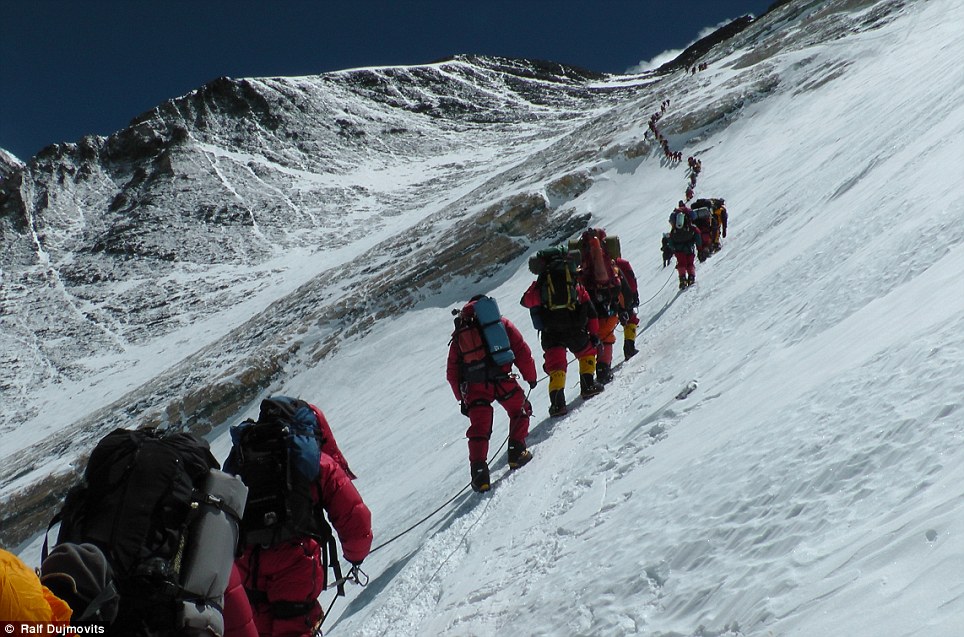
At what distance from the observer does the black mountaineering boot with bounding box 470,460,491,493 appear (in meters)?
6.46

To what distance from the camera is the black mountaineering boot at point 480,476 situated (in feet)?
21.2

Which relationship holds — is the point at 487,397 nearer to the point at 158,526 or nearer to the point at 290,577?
the point at 290,577

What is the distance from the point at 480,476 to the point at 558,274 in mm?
2695

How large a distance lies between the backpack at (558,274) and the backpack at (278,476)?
419 cm

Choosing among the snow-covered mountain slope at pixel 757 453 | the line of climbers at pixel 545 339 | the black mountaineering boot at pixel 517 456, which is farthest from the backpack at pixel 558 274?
the black mountaineering boot at pixel 517 456

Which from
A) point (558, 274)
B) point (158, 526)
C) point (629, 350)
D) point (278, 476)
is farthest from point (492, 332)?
point (158, 526)

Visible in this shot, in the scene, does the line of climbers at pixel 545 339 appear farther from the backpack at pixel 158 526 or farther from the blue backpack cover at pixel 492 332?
the backpack at pixel 158 526

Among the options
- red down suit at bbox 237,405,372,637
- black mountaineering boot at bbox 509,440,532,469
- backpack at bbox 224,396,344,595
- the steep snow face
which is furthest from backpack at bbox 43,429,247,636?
the steep snow face

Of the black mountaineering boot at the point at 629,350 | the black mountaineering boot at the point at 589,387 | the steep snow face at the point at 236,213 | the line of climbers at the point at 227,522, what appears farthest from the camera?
the steep snow face at the point at 236,213

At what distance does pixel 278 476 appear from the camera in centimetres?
405

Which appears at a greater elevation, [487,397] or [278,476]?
[278,476]

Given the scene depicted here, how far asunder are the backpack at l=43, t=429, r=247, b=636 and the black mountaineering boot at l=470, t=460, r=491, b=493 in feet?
11.1

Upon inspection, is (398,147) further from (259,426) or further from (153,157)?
(259,426)

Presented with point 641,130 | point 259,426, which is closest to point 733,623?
point 259,426
